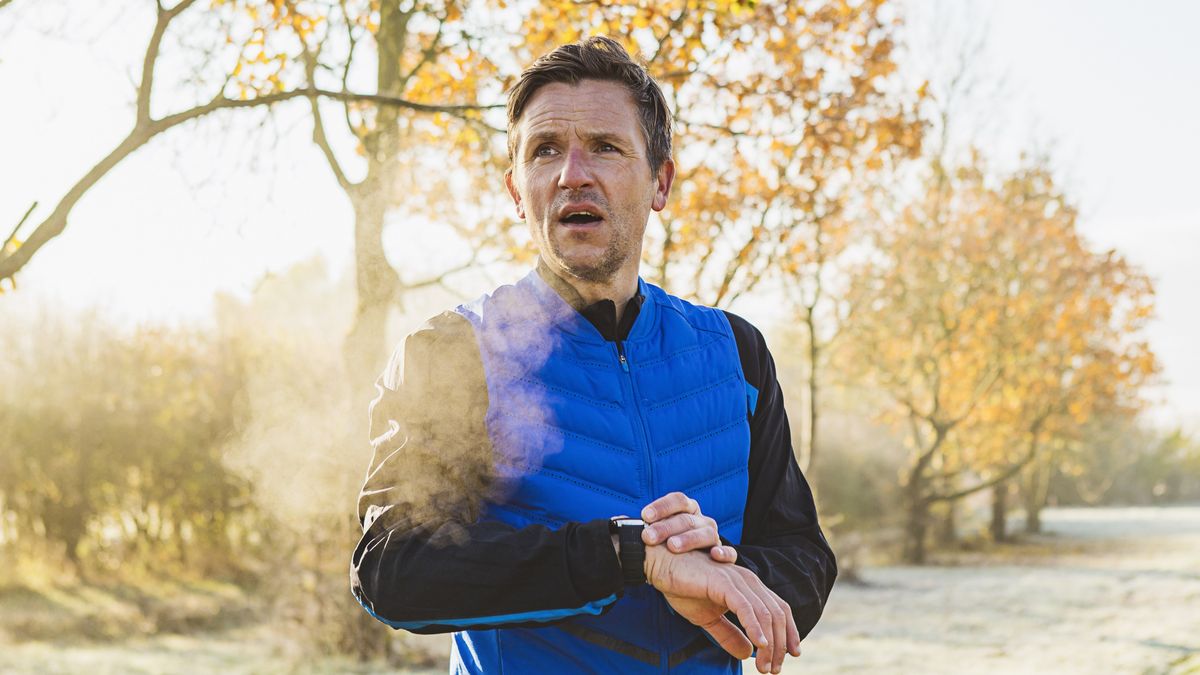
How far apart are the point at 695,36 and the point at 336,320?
33.4 ft

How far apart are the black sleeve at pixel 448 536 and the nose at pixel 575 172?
1.06 feet

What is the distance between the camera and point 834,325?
1470 centimetres

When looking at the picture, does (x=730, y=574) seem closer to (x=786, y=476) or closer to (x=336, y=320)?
(x=786, y=476)

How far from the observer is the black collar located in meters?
1.76

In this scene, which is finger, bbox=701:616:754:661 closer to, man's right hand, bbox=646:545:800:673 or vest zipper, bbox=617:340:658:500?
man's right hand, bbox=646:545:800:673

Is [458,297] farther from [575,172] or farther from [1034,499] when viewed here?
[1034,499]

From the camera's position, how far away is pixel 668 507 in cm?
146

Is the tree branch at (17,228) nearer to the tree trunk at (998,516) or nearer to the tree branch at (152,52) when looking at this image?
the tree branch at (152,52)

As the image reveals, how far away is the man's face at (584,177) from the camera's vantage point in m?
1.73

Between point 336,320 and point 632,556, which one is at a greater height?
point 336,320

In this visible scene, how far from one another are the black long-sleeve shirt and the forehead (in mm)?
251

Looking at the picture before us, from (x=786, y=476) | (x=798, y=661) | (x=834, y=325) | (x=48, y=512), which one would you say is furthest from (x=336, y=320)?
(x=786, y=476)

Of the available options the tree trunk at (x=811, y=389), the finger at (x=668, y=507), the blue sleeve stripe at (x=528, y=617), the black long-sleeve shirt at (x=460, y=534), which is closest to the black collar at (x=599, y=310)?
the black long-sleeve shirt at (x=460, y=534)

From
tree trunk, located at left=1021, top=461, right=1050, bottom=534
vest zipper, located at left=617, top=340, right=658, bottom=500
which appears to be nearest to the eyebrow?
vest zipper, located at left=617, top=340, right=658, bottom=500
